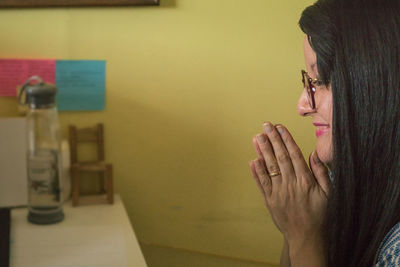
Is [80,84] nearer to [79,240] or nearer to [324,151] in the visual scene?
[79,240]

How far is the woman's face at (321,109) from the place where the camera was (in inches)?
37.0

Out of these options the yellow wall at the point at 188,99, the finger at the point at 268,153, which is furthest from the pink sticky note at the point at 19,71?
the finger at the point at 268,153

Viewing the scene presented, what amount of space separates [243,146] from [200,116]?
0.49 ft

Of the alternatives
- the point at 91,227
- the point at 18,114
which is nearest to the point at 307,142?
the point at 91,227

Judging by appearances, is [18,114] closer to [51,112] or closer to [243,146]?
[51,112]

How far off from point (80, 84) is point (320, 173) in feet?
2.26

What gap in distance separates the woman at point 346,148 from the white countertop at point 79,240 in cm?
33

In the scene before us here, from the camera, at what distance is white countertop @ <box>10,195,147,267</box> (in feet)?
3.28

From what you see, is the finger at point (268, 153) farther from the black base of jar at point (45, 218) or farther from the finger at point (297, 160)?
the black base of jar at point (45, 218)

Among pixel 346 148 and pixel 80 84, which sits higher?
Answer: pixel 80 84

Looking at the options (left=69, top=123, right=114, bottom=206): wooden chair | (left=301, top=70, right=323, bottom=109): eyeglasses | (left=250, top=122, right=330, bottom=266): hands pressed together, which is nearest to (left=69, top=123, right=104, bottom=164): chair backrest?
(left=69, top=123, right=114, bottom=206): wooden chair

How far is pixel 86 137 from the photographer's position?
1.36 meters

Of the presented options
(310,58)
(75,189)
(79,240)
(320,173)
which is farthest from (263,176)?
(75,189)

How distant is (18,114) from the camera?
1343 mm
